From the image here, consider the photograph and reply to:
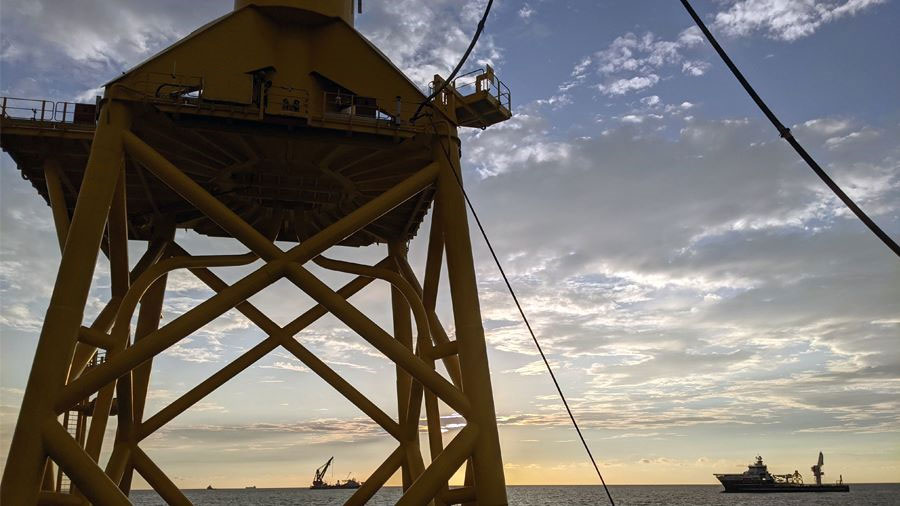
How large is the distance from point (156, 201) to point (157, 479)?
773cm

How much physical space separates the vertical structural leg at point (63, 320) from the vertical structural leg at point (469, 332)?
6.82 metres

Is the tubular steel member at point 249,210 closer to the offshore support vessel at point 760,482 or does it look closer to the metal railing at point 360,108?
the metal railing at point 360,108

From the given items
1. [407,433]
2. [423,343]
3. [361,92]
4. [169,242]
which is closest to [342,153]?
[361,92]

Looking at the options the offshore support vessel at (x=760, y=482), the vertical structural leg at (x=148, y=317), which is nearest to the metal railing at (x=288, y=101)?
the vertical structural leg at (x=148, y=317)

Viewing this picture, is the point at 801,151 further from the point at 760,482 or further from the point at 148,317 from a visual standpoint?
the point at 760,482

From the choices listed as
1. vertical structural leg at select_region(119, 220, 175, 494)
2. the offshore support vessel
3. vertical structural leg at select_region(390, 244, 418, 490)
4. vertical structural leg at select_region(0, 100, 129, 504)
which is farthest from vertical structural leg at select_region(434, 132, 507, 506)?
the offshore support vessel

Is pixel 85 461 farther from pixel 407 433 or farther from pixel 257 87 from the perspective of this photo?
pixel 407 433

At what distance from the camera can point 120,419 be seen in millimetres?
18703

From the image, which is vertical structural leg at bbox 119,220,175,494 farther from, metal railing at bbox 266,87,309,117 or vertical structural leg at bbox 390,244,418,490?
metal railing at bbox 266,87,309,117

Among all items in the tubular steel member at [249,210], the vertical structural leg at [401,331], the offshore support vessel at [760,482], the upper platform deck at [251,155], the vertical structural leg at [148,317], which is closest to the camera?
the tubular steel member at [249,210]

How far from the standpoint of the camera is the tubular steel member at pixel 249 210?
42.0 ft

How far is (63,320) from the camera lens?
12.5 m

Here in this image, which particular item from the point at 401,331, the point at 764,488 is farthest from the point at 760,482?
the point at 401,331

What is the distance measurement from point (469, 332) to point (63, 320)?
7.51 meters
